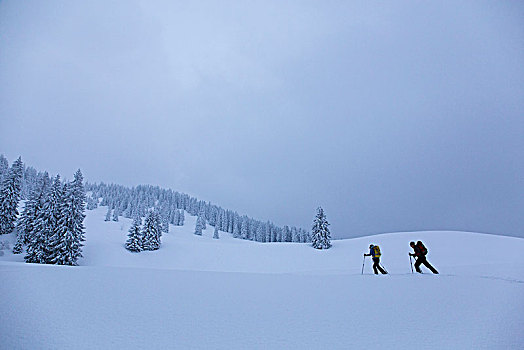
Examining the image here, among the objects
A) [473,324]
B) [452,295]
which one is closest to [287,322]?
[473,324]

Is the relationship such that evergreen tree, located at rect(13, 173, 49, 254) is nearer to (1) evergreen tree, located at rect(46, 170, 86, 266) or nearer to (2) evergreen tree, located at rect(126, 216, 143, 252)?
(1) evergreen tree, located at rect(46, 170, 86, 266)

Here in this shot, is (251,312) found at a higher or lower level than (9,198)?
lower

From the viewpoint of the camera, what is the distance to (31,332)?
405cm

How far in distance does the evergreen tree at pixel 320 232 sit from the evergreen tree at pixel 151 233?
2793 cm

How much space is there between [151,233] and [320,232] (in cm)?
2953

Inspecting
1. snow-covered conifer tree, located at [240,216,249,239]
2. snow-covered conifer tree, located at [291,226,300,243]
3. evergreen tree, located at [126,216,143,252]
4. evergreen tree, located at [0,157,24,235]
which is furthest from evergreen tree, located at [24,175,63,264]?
snow-covered conifer tree, located at [291,226,300,243]

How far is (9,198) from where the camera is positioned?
106ft

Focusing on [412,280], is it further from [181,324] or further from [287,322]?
[181,324]

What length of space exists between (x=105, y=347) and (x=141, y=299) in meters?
2.37

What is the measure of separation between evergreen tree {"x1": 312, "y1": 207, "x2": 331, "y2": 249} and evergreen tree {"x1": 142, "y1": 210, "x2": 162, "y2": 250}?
27.9 m

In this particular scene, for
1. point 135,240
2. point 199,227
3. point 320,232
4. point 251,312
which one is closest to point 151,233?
point 135,240

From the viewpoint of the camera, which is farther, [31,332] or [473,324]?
[473,324]

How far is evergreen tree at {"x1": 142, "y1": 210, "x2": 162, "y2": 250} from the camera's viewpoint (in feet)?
132

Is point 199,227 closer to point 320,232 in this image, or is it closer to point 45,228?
point 320,232
